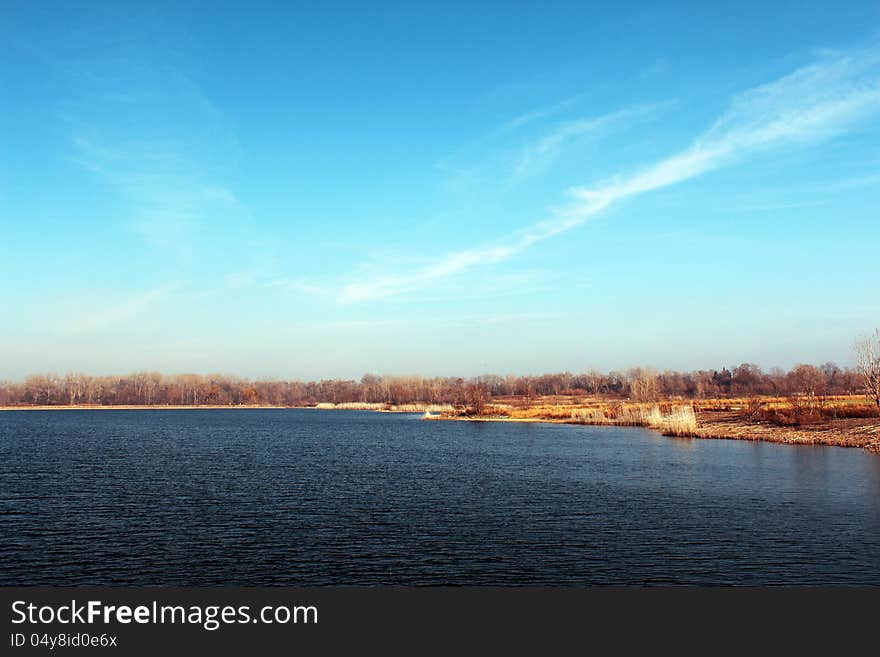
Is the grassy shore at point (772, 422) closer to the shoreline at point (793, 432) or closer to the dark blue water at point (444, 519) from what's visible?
the shoreline at point (793, 432)

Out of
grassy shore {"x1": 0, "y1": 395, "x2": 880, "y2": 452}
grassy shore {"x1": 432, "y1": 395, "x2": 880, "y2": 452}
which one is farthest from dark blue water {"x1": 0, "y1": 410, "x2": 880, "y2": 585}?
grassy shore {"x1": 0, "y1": 395, "x2": 880, "y2": 452}

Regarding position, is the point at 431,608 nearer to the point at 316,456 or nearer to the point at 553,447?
the point at 316,456

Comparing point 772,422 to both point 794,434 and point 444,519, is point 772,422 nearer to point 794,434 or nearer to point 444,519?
point 794,434

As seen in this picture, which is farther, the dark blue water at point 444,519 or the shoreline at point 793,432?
the shoreline at point 793,432

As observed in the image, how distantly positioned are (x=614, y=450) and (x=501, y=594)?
38486mm

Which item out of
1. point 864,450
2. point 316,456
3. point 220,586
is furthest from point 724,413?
point 220,586

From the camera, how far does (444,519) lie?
2578cm

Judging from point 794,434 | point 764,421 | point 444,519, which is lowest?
point 444,519

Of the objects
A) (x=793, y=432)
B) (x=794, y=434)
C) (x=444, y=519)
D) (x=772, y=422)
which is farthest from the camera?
(x=772, y=422)

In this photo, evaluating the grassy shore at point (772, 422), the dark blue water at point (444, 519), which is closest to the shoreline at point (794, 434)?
the grassy shore at point (772, 422)

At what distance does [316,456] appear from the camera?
50250mm

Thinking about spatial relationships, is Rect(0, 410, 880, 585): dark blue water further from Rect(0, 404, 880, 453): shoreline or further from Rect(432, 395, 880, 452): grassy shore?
Rect(432, 395, 880, 452): grassy shore

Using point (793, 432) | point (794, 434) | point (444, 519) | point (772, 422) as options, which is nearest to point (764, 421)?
point (772, 422)

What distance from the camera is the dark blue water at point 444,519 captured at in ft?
61.7
